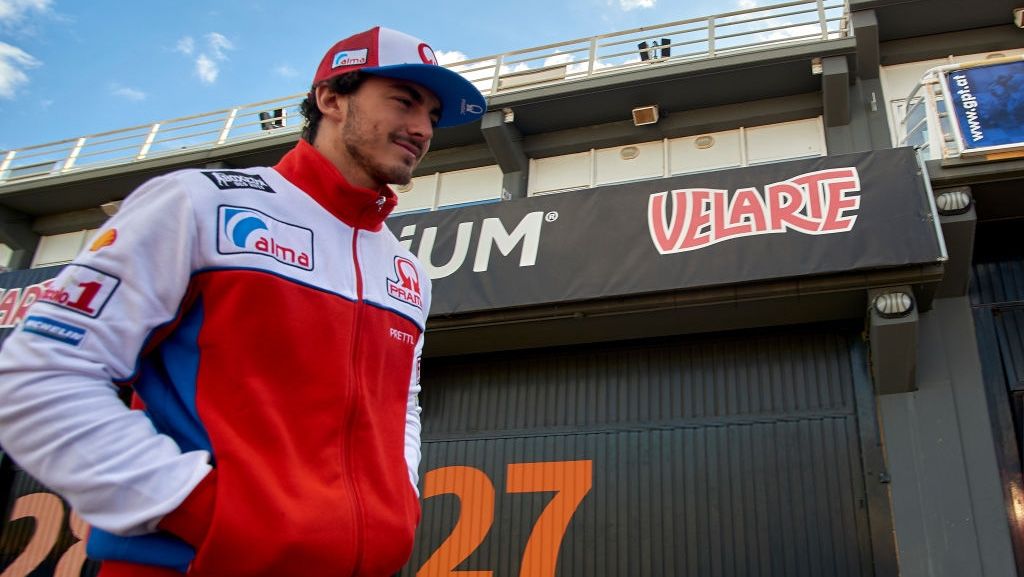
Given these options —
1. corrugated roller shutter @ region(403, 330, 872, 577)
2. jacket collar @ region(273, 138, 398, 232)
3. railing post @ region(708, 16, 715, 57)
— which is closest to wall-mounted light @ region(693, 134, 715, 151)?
railing post @ region(708, 16, 715, 57)

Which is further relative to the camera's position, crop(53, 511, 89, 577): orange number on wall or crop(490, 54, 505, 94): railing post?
crop(490, 54, 505, 94): railing post

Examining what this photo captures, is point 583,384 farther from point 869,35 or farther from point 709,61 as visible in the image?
point 869,35

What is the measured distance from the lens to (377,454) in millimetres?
1732

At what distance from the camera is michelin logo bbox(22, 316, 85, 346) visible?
4.48ft

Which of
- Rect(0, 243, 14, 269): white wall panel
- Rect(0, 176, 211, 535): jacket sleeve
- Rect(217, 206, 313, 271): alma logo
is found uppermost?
Rect(0, 243, 14, 269): white wall panel

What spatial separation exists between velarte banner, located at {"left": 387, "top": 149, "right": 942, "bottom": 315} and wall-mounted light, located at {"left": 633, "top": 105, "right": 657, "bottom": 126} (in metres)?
3.27

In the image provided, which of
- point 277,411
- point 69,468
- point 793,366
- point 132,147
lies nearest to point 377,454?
point 277,411

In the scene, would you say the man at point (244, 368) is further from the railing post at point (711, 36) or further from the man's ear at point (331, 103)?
the railing post at point (711, 36)

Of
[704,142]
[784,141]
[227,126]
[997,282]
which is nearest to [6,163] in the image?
[227,126]

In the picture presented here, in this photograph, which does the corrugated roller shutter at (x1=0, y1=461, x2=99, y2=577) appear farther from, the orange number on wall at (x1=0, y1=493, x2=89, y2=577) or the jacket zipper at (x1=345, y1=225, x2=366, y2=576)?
the jacket zipper at (x1=345, y1=225, x2=366, y2=576)

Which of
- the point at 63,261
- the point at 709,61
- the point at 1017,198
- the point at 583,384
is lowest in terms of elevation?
the point at 583,384

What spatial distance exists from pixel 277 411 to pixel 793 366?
9.13m

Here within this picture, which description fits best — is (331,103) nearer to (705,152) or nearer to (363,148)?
(363,148)

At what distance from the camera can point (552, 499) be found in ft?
32.3
